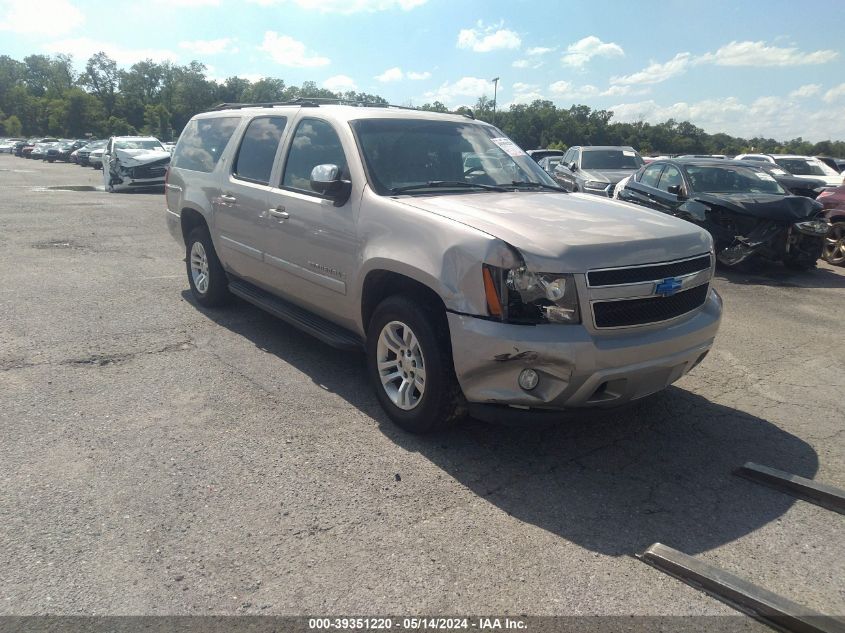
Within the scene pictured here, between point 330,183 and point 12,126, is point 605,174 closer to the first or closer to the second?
point 330,183

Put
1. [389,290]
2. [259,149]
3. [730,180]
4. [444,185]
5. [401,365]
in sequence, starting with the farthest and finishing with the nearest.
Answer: [730,180] < [259,149] < [444,185] < [389,290] < [401,365]

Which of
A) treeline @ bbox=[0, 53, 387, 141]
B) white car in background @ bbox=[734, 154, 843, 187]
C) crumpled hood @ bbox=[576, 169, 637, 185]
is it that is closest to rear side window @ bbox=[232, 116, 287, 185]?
crumpled hood @ bbox=[576, 169, 637, 185]

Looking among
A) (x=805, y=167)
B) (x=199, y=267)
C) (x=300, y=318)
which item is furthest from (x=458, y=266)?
(x=805, y=167)

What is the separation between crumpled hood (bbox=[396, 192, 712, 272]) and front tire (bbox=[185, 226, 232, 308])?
3027mm

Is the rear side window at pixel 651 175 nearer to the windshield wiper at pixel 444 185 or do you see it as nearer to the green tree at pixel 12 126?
the windshield wiper at pixel 444 185

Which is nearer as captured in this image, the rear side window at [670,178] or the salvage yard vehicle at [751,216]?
the salvage yard vehicle at [751,216]

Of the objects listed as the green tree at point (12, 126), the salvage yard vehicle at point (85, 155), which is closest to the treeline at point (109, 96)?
the green tree at point (12, 126)

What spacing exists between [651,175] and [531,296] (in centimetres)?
857

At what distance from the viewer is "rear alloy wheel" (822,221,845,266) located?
33.4 feet

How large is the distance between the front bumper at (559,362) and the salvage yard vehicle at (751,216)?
20.7 feet

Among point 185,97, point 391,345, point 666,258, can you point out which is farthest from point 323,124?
point 185,97

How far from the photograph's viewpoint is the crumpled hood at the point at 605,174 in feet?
46.6

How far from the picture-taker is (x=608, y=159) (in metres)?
15.7

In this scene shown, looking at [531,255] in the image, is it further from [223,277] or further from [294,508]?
[223,277]
